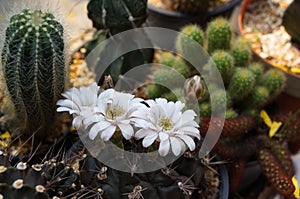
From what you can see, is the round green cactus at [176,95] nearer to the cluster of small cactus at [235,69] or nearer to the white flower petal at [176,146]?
the cluster of small cactus at [235,69]

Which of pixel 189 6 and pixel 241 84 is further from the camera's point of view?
pixel 189 6

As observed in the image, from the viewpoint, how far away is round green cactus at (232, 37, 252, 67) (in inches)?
46.7

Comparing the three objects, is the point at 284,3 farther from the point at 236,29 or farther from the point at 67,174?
the point at 67,174

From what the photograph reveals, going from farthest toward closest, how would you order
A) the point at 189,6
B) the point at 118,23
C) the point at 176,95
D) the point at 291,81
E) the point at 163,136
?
1. the point at 189,6
2. the point at 291,81
3. the point at 118,23
4. the point at 176,95
5. the point at 163,136

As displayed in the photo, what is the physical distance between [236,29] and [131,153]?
0.65 metres

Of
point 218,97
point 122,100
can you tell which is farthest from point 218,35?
point 122,100

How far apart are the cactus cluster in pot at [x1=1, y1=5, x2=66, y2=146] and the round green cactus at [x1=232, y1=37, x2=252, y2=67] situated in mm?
437

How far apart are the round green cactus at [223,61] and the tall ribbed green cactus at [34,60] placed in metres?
0.35

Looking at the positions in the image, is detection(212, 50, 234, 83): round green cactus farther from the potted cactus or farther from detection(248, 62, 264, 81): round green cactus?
the potted cactus

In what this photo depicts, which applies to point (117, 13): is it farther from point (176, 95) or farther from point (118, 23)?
point (176, 95)

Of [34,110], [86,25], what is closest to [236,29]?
[86,25]

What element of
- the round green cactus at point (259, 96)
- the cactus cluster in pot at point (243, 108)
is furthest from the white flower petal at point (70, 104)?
the round green cactus at point (259, 96)

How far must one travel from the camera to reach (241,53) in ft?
3.89

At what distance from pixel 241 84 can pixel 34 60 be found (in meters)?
0.46
